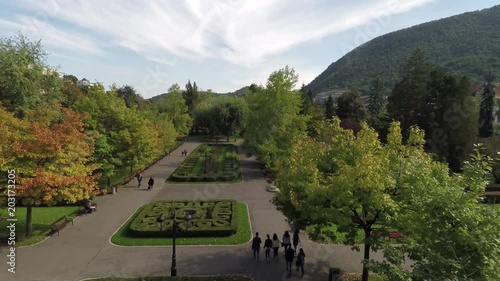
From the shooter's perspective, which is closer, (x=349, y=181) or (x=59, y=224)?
(x=349, y=181)

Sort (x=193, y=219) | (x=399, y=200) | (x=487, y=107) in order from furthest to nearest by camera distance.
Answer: (x=487, y=107) < (x=193, y=219) < (x=399, y=200)

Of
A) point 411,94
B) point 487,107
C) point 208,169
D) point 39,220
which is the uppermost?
point 411,94

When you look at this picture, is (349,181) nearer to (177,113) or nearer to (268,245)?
(268,245)

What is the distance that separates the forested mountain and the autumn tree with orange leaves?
3494 inches

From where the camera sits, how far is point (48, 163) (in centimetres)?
1739

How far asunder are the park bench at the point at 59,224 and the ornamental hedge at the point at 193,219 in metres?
4.15

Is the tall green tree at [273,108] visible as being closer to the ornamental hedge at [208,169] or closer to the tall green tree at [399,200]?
the ornamental hedge at [208,169]

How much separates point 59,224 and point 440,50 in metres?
117

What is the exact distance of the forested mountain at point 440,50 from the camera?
97812 mm

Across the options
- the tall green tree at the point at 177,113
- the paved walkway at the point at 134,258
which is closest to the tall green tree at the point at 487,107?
the paved walkway at the point at 134,258

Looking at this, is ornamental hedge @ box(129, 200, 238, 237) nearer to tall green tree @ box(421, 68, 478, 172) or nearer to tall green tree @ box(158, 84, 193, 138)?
tall green tree @ box(421, 68, 478, 172)

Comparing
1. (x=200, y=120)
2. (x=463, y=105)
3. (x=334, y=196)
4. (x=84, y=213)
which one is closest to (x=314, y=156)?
(x=334, y=196)

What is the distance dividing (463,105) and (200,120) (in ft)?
149

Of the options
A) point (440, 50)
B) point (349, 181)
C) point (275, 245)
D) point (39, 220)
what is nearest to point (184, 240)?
point (275, 245)
